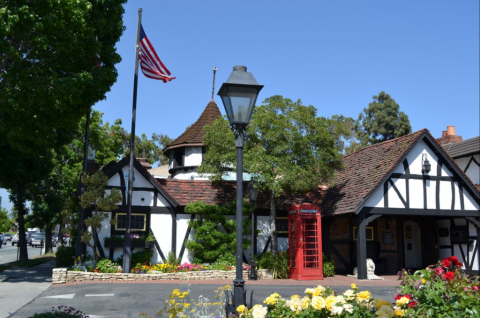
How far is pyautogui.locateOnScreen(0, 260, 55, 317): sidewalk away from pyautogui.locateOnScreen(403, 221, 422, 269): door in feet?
55.6

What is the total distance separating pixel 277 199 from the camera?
22.1 meters

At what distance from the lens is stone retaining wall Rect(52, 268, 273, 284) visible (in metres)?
16.5

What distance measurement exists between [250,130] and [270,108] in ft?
4.57

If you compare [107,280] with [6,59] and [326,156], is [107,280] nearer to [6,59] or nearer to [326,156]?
[6,59]

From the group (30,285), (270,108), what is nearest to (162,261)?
(30,285)

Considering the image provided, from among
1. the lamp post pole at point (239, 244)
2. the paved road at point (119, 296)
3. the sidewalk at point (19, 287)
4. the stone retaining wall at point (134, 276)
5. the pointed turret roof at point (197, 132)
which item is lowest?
the sidewalk at point (19, 287)

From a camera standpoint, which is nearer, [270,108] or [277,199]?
[270,108]

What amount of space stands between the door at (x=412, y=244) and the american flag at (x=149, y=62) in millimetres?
14202

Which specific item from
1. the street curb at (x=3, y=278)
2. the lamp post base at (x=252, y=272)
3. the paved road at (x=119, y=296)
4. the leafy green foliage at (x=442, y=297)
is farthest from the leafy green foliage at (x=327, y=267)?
the leafy green foliage at (x=442, y=297)

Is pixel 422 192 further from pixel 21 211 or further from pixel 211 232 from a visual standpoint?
pixel 21 211

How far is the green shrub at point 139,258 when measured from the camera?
19484 mm

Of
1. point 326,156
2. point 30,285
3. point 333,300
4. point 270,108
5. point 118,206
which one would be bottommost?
point 30,285

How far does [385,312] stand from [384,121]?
153 ft

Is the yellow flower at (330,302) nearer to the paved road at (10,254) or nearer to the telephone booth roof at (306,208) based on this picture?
the telephone booth roof at (306,208)
